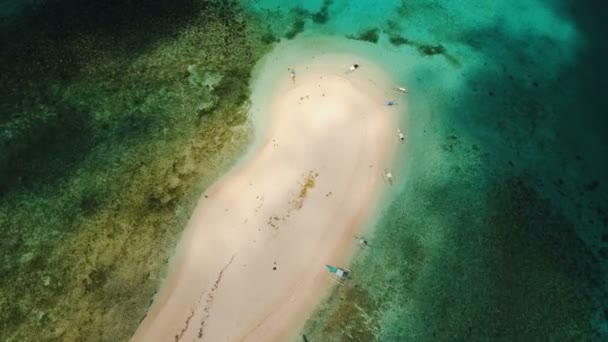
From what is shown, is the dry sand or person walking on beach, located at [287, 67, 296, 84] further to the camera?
person walking on beach, located at [287, 67, 296, 84]

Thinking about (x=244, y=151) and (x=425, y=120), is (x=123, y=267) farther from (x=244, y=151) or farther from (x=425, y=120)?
(x=425, y=120)

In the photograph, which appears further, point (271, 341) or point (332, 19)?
point (332, 19)

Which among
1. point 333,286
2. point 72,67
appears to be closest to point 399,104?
point 333,286

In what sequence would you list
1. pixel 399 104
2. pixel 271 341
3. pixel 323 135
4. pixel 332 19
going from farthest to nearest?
pixel 332 19
pixel 399 104
pixel 323 135
pixel 271 341

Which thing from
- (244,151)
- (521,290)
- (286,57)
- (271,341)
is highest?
(286,57)

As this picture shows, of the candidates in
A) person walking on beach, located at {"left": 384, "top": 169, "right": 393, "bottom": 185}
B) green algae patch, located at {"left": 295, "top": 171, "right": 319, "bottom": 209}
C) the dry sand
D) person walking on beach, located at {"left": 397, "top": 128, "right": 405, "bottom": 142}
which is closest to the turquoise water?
person walking on beach, located at {"left": 397, "top": 128, "right": 405, "bottom": 142}

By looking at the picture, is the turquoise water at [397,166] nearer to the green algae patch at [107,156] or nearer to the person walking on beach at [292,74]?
the green algae patch at [107,156]

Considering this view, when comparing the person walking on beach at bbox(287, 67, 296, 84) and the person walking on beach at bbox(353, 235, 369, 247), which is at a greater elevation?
the person walking on beach at bbox(287, 67, 296, 84)

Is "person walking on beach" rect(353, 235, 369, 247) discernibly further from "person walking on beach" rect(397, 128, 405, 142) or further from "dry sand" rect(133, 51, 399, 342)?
"person walking on beach" rect(397, 128, 405, 142)

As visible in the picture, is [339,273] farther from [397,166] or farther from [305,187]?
[397,166]
